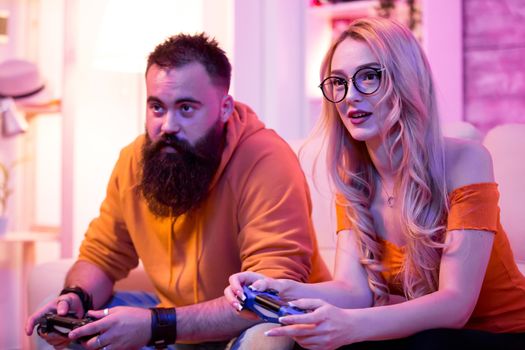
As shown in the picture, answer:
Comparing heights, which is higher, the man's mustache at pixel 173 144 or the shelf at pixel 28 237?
the man's mustache at pixel 173 144

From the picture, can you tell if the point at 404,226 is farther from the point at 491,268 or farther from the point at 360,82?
the point at 360,82

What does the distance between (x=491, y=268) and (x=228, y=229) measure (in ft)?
2.01

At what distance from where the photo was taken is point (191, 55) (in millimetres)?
1750

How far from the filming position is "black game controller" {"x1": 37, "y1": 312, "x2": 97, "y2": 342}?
1526 mm

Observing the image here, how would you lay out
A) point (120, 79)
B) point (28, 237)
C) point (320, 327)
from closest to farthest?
point (320, 327), point (28, 237), point (120, 79)

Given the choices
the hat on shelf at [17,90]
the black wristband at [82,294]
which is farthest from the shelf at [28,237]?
the black wristband at [82,294]

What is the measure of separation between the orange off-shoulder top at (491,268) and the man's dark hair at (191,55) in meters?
0.63

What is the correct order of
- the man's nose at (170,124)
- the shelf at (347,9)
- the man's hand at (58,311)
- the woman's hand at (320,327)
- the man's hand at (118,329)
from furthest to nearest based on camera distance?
the shelf at (347,9) < the man's nose at (170,124) < the man's hand at (58,311) < the man's hand at (118,329) < the woman's hand at (320,327)

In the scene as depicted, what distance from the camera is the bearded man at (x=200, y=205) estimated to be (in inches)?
63.7

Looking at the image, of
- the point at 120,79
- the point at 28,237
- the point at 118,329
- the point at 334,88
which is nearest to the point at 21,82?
the point at 120,79

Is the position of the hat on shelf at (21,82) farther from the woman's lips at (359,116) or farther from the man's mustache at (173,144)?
the woman's lips at (359,116)

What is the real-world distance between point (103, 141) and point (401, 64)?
2028mm

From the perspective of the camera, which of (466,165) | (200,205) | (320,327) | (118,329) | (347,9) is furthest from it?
(347,9)

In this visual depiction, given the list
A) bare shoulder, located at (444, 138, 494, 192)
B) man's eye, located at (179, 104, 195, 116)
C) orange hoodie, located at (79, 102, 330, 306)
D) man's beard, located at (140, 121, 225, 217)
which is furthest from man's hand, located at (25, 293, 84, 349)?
bare shoulder, located at (444, 138, 494, 192)
